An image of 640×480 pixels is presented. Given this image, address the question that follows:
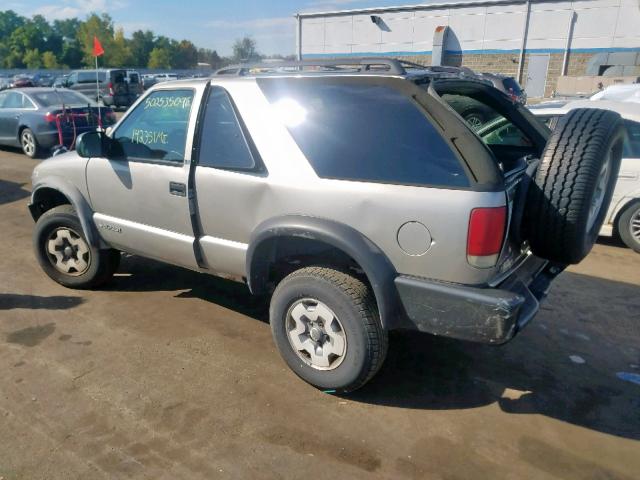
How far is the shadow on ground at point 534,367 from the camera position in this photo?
3.00 meters

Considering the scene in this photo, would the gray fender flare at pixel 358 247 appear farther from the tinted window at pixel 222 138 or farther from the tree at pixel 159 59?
the tree at pixel 159 59

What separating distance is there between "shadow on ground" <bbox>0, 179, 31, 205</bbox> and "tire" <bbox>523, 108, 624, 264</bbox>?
7704 millimetres

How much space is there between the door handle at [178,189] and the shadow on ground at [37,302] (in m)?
1.53

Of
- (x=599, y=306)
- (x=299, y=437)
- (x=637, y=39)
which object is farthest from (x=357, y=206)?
(x=637, y=39)

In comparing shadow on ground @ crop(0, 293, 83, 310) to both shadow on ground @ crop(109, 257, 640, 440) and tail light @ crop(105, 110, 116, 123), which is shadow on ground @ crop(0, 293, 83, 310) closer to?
shadow on ground @ crop(109, 257, 640, 440)

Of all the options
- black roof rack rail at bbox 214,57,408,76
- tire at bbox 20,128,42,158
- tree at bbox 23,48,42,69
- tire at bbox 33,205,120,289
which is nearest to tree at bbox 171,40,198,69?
tree at bbox 23,48,42,69

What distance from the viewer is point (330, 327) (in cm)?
295

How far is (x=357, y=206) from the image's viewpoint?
2705 millimetres

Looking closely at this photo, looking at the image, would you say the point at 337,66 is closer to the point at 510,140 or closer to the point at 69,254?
the point at 510,140

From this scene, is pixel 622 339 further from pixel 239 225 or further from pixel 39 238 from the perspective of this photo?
pixel 39 238

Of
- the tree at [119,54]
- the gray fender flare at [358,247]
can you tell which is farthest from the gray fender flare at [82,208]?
the tree at [119,54]

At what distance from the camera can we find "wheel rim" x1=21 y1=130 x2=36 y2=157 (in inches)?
428

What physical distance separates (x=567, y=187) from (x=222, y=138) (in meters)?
2.09

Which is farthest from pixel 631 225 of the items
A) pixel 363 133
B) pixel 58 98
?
pixel 58 98
